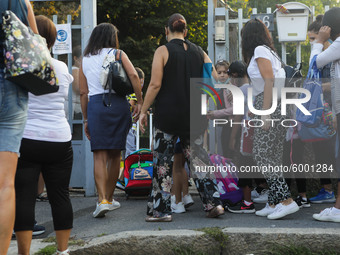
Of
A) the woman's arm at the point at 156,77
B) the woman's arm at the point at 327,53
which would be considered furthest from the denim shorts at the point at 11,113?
the woman's arm at the point at 327,53

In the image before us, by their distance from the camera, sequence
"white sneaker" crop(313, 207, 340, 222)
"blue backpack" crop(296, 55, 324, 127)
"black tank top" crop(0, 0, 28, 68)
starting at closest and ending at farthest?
1. "black tank top" crop(0, 0, 28, 68)
2. "white sneaker" crop(313, 207, 340, 222)
3. "blue backpack" crop(296, 55, 324, 127)

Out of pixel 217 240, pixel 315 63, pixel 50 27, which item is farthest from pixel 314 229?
pixel 50 27

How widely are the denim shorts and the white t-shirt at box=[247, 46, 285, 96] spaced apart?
8.23 ft

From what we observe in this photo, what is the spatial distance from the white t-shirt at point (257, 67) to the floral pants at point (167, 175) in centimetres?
73

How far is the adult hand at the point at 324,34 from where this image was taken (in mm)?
4798

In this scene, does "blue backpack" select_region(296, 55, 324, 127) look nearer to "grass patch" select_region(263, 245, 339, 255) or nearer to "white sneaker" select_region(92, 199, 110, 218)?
"grass patch" select_region(263, 245, 339, 255)

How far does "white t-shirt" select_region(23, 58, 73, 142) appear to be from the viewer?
3.45 m

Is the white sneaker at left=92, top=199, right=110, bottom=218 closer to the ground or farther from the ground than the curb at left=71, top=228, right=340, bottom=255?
farther from the ground

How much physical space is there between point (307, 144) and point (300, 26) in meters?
1.46

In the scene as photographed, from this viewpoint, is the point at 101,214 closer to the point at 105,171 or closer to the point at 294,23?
the point at 105,171

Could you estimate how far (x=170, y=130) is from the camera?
488 centimetres

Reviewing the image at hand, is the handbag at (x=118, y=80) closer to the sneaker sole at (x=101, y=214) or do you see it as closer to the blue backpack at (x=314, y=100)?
the sneaker sole at (x=101, y=214)

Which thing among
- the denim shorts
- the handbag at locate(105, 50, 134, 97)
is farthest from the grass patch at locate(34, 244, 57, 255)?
the handbag at locate(105, 50, 134, 97)

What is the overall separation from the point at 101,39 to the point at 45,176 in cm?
223
